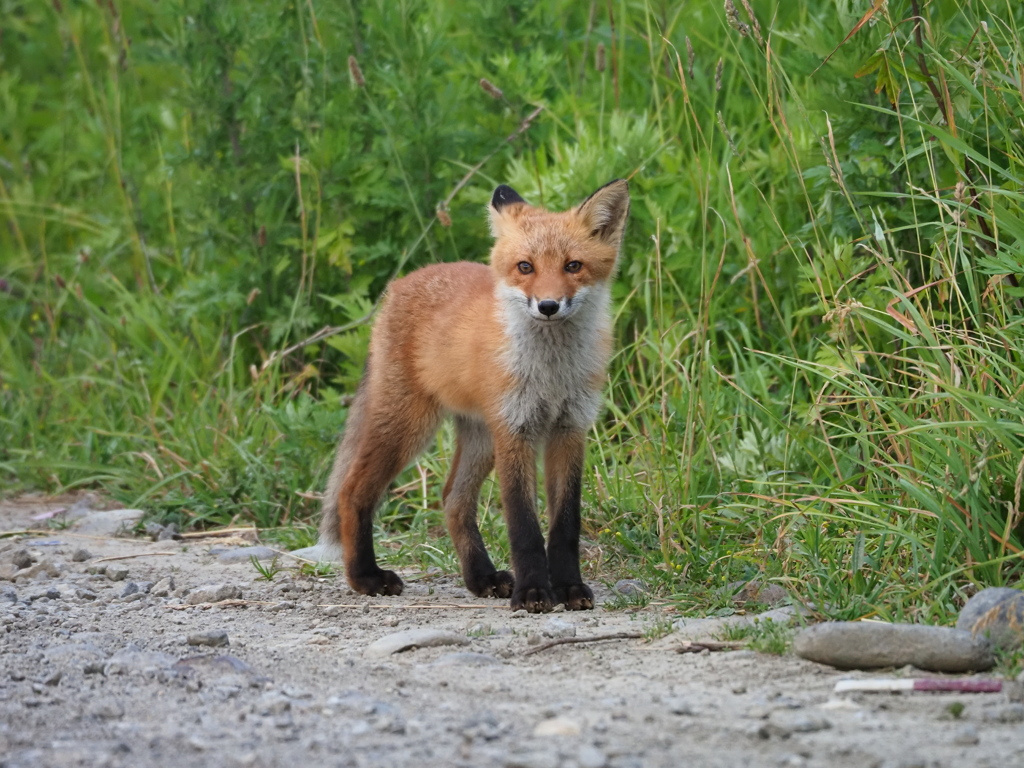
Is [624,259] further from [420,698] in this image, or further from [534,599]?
[420,698]

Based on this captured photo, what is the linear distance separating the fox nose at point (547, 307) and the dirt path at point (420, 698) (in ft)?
3.33

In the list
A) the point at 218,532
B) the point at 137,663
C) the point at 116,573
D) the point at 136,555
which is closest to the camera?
the point at 137,663

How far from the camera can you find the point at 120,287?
692 cm

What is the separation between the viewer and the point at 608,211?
4363 mm

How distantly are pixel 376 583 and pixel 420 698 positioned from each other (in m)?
1.57

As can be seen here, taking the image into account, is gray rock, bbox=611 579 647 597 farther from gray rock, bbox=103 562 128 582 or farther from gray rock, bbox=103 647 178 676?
gray rock, bbox=103 562 128 582

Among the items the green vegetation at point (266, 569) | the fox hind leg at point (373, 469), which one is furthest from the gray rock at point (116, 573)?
the fox hind leg at point (373, 469)

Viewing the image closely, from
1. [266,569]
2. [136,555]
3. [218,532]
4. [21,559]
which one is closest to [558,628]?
[266,569]

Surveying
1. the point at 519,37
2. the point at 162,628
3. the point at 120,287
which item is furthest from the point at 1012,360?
the point at 120,287

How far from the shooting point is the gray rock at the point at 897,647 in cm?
280

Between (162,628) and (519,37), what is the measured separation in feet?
13.2

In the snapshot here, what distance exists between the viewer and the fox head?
404 centimetres

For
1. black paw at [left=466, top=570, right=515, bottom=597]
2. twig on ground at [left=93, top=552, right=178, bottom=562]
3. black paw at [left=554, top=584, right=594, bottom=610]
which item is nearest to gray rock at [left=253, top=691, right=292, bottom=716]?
black paw at [left=554, top=584, right=594, bottom=610]

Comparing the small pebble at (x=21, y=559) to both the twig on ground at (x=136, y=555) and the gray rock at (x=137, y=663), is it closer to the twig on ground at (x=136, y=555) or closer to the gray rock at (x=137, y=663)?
the twig on ground at (x=136, y=555)
